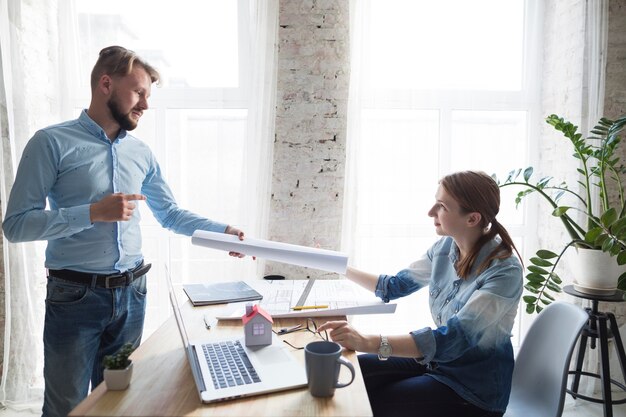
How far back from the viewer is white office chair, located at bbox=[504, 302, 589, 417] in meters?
1.40

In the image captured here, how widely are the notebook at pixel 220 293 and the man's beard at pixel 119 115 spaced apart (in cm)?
69

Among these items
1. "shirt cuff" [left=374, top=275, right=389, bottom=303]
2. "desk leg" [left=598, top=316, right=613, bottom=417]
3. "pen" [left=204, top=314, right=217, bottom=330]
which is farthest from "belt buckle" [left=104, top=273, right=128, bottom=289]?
"desk leg" [left=598, top=316, right=613, bottom=417]

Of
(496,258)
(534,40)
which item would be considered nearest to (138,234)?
(496,258)

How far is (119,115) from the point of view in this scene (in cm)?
171

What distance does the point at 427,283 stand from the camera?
179 cm

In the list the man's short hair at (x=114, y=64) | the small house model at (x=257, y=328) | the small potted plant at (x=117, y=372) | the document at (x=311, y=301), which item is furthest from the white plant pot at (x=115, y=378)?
the man's short hair at (x=114, y=64)

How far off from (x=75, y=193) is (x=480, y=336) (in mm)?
1451

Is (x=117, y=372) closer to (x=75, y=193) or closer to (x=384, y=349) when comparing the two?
(x=384, y=349)

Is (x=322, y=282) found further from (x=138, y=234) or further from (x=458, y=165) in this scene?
(x=458, y=165)

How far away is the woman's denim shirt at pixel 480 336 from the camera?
134 cm

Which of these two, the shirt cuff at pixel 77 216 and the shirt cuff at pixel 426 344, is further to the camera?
the shirt cuff at pixel 77 216

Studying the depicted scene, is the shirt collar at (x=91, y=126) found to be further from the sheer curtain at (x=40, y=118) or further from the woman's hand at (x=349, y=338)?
the woman's hand at (x=349, y=338)

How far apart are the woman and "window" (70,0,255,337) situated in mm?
1291

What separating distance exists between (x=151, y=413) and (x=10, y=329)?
192 cm
